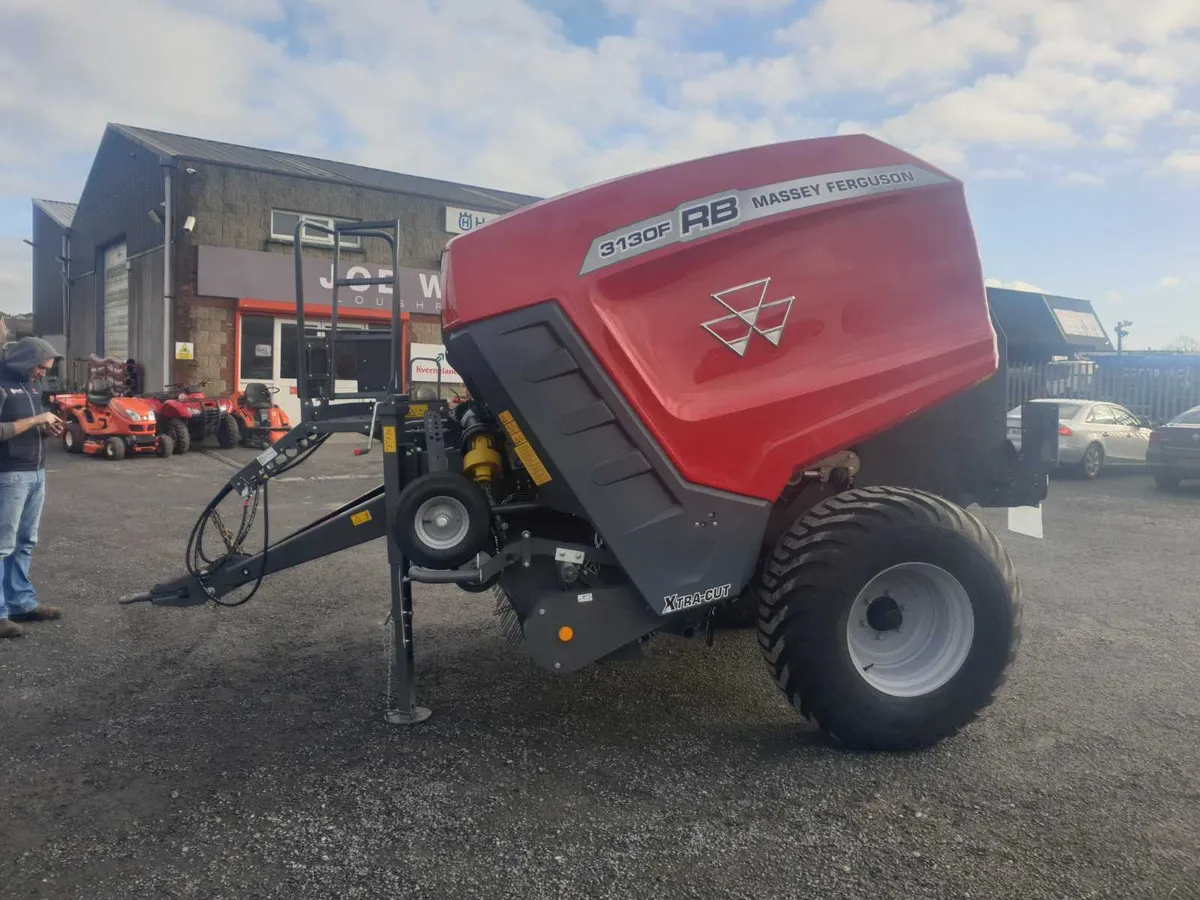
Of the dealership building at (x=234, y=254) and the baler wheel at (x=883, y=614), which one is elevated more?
the dealership building at (x=234, y=254)

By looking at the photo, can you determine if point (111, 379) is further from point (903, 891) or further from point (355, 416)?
point (903, 891)

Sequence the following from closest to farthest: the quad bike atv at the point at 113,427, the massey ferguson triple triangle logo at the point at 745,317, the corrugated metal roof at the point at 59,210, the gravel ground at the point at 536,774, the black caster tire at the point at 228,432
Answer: the gravel ground at the point at 536,774 → the massey ferguson triple triangle logo at the point at 745,317 → the quad bike atv at the point at 113,427 → the black caster tire at the point at 228,432 → the corrugated metal roof at the point at 59,210

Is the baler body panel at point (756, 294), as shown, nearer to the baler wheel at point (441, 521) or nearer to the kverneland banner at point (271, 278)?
the baler wheel at point (441, 521)

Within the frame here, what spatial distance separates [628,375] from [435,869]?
6.06 feet

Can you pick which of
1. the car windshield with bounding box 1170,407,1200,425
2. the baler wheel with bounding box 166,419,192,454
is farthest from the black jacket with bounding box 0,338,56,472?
the car windshield with bounding box 1170,407,1200,425

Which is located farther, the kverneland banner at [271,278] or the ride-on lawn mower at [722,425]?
the kverneland banner at [271,278]

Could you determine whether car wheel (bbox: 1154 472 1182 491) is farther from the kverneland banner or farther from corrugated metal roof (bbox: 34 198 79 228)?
corrugated metal roof (bbox: 34 198 79 228)

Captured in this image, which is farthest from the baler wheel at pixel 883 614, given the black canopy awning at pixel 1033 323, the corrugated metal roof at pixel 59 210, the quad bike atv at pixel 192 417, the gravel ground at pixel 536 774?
the corrugated metal roof at pixel 59 210

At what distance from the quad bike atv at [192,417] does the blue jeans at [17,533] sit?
10.3 metres

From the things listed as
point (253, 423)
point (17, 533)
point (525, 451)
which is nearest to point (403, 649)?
point (525, 451)

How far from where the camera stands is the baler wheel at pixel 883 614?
11.8 feet

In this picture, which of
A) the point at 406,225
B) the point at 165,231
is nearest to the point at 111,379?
the point at 165,231

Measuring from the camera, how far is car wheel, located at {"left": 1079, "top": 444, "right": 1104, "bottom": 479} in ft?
47.3

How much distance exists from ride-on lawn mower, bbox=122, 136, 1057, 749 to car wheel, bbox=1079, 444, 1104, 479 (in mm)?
12105
